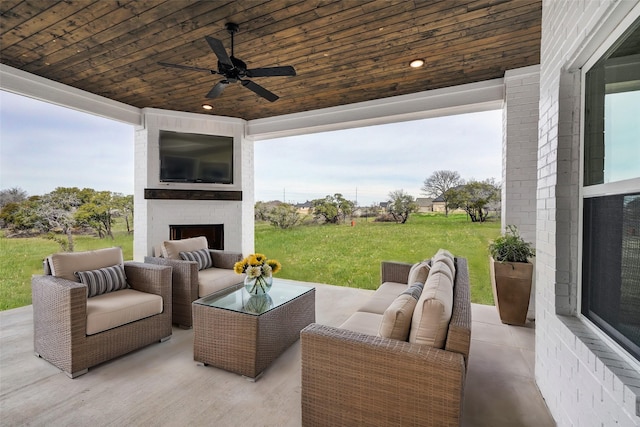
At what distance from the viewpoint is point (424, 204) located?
15.2 feet

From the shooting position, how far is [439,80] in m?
3.50

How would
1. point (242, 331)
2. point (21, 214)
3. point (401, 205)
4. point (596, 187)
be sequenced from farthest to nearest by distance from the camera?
point (401, 205)
point (21, 214)
point (242, 331)
point (596, 187)

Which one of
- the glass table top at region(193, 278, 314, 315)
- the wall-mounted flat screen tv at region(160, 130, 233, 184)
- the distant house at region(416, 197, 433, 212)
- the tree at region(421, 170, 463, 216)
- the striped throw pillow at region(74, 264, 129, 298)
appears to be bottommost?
the glass table top at region(193, 278, 314, 315)

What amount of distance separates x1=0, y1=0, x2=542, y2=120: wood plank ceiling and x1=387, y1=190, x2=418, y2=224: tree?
1.64 meters

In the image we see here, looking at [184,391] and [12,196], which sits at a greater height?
[12,196]

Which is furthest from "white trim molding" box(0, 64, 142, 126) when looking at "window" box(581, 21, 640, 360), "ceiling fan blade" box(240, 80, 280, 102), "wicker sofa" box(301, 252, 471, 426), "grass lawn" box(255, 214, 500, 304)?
"window" box(581, 21, 640, 360)

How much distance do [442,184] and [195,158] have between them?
3.93 metres

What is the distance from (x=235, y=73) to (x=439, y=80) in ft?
7.85

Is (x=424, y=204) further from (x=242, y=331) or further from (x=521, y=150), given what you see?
(x=242, y=331)

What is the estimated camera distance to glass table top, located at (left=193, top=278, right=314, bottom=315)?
7.44 ft

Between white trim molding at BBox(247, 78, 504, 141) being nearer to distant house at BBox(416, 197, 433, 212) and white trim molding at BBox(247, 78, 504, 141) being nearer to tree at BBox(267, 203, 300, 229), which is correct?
distant house at BBox(416, 197, 433, 212)

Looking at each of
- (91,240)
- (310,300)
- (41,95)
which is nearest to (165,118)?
(41,95)

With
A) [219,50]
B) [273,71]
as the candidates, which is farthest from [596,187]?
[219,50]

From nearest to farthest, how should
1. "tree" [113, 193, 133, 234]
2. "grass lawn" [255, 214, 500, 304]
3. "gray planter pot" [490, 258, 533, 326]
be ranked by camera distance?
"gray planter pot" [490, 258, 533, 326]
"grass lawn" [255, 214, 500, 304]
"tree" [113, 193, 133, 234]
